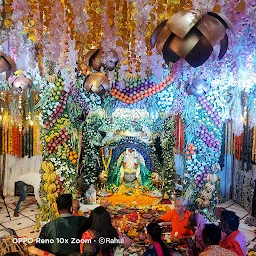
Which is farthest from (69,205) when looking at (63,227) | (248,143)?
(248,143)

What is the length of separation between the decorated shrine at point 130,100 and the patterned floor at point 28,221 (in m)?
0.26

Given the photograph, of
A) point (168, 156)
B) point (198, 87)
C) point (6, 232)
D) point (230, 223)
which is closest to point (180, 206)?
point (230, 223)

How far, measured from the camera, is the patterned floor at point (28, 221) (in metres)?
5.42

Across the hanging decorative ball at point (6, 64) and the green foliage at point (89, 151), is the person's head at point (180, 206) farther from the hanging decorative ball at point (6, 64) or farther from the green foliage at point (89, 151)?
the green foliage at point (89, 151)

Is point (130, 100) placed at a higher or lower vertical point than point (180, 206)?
higher

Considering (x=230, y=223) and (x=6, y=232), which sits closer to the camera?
(x=230, y=223)

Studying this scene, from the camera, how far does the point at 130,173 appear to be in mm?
8125

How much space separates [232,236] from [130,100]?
175 inches

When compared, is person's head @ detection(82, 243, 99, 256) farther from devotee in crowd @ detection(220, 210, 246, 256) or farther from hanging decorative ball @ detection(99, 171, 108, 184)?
hanging decorative ball @ detection(99, 171, 108, 184)

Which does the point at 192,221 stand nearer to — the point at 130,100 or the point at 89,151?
the point at 130,100

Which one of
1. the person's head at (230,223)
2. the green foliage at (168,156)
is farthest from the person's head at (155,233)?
the green foliage at (168,156)

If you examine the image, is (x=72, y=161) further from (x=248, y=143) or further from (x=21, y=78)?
(x=248, y=143)

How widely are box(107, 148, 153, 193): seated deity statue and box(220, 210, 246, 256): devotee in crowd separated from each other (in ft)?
16.4

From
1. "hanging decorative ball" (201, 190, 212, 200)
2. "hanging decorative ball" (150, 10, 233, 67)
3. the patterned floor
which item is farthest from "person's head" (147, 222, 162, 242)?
"hanging decorative ball" (201, 190, 212, 200)
